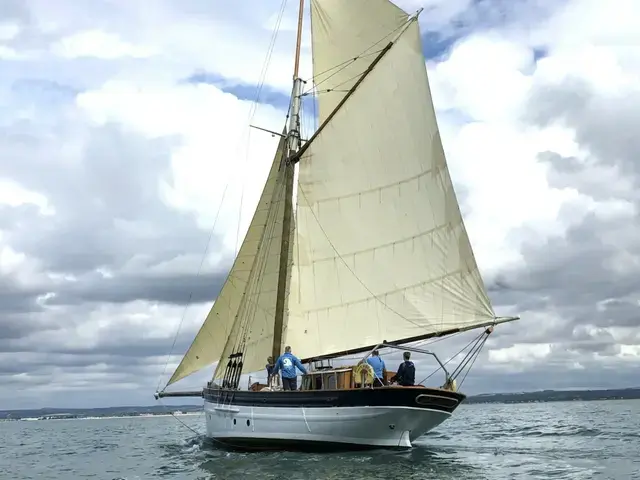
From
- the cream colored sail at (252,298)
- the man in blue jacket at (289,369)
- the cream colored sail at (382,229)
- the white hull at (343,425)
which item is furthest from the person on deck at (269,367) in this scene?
the man in blue jacket at (289,369)

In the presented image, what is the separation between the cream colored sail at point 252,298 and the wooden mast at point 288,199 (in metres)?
0.79

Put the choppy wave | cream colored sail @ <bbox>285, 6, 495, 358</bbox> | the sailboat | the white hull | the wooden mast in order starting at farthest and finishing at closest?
the wooden mast → cream colored sail @ <bbox>285, 6, 495, 358</bbox> → the sailboat → the white hull → the choppy wave

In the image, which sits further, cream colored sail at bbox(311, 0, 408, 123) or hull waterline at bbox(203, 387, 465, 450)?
cream colored sail at bbox(311, 0, 408, 123)

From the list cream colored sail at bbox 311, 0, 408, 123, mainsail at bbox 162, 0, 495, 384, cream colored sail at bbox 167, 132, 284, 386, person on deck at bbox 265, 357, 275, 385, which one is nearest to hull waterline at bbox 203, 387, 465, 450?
person on deck at bbox 265, 357, 275, 385

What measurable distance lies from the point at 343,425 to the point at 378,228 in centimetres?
908

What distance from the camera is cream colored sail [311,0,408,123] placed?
122 feet

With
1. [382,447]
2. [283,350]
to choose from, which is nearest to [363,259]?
[283,350]

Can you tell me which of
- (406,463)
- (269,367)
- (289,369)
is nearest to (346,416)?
(406,463)

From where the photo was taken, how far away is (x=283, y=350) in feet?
113

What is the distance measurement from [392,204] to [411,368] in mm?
7819

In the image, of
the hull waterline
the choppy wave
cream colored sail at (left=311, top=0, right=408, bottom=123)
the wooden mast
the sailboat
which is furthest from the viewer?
cream colored sail at (left=311, top=0, right=408, bottom=123)

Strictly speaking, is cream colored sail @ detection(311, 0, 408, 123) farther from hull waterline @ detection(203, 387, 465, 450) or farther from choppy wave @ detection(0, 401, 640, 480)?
choppy wave @ detection(0, 401, 640, 480)

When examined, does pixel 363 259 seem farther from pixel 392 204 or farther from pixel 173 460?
pixel 173 460

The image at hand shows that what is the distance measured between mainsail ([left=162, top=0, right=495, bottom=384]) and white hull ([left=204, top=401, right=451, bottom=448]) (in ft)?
11.7
